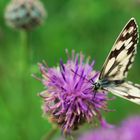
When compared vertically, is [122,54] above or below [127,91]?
above

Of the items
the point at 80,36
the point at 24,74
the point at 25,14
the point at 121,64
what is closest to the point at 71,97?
the point at 121,64

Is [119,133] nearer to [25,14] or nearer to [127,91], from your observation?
[25,14]

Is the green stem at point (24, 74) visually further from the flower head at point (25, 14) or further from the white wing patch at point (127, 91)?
the white wing patch at point (127, 91)

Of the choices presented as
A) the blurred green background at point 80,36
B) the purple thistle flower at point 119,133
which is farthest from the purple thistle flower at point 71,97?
the blurred green background at point 80,36

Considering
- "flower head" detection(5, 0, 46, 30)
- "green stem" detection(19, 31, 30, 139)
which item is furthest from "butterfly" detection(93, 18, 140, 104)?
"flower head" detection(5, 0, 46, 30)

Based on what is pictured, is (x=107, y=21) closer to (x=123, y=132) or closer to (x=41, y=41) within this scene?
(x=41, y=41)

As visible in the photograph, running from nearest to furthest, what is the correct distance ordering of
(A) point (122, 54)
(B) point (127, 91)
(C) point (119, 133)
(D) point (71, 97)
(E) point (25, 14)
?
(B) point (127, 91) < (A) point (122, 54) < (D) point (71, 97) < (E) point (25, 14) < (C) point (119, 133)

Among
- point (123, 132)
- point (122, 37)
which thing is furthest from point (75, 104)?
point (123, 132)
